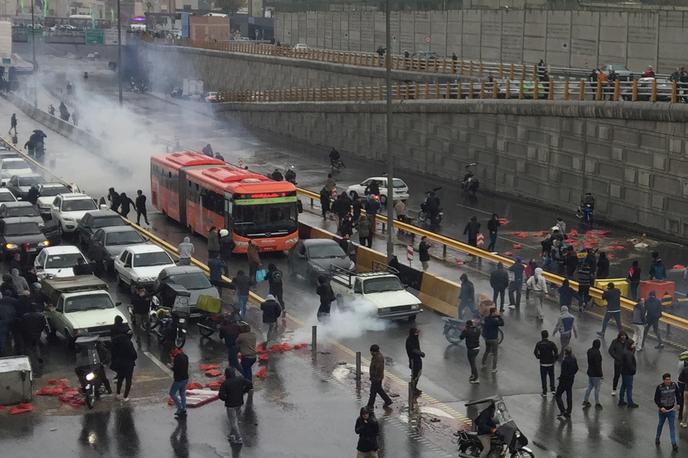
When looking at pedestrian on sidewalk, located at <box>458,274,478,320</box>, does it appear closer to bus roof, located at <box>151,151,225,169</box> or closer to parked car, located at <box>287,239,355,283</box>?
parked car, located at <box>287,239,355,283</box>

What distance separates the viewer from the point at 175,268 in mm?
31484

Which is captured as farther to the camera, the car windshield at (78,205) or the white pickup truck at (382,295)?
the car windshield at (78,205)

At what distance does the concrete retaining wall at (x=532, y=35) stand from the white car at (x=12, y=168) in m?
24.9

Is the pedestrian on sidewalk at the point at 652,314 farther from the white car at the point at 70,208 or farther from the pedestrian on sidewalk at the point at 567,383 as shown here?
the white car at the point at 70,208

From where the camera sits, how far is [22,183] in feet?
165

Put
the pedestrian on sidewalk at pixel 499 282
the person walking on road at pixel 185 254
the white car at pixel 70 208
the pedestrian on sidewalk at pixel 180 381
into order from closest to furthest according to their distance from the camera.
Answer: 1. the pedestrian on sidewalk at pixel 180 381
2. the pedestrian on sidewalk at pixel 499 282
3. the person walking on road at pixel 185 254
4. the white car at pixel 70 208

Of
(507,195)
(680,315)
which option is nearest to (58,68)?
(507,195)

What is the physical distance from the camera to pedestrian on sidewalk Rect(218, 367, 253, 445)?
21469 millimetres

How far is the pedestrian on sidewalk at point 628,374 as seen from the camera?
23641 mm

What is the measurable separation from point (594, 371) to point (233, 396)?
6.75 metres

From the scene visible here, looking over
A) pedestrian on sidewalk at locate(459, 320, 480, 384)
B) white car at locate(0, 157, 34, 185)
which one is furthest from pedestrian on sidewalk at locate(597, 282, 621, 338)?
white car at locate(0, 157, 34, 185)

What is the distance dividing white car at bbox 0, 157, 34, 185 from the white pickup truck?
83.0ft

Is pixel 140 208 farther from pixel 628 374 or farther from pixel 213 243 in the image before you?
pixel 628 374

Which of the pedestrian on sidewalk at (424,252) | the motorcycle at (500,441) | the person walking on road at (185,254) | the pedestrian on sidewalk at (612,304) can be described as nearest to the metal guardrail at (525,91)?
the pedestrian on sidewalk at (424,252)
